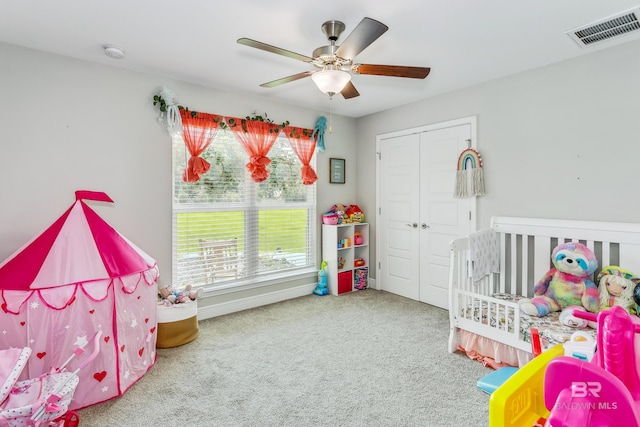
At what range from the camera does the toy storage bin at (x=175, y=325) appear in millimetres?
2916

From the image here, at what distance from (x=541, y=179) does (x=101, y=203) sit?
405 centimetres

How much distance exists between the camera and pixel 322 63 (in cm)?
228

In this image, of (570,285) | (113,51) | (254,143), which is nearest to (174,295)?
(254,143)

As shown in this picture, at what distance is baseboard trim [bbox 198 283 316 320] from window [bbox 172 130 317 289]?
21cm

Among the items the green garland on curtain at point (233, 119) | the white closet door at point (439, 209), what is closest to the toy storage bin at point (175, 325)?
the green garland on curtain at point (233, 119)

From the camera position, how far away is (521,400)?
802 mm

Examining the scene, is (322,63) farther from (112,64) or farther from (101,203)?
(101,203)

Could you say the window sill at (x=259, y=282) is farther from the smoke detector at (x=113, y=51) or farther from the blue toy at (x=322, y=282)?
the smoke detector at (x=113, y=51)

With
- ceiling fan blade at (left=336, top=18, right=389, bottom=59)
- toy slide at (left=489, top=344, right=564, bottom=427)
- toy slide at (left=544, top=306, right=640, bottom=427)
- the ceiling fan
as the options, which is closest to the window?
the ceiling fan

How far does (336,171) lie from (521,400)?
4109 millimetres

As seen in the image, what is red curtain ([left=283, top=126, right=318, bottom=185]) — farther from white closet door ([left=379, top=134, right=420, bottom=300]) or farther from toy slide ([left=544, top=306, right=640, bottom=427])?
toy slide ([left=544, top=306, right=640, bottom=427])

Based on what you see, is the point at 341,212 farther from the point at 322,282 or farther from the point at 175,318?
the point at 175,318

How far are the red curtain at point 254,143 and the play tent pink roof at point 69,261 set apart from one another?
1.68 metres

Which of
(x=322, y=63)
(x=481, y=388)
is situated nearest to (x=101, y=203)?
(x=322, y=63)
